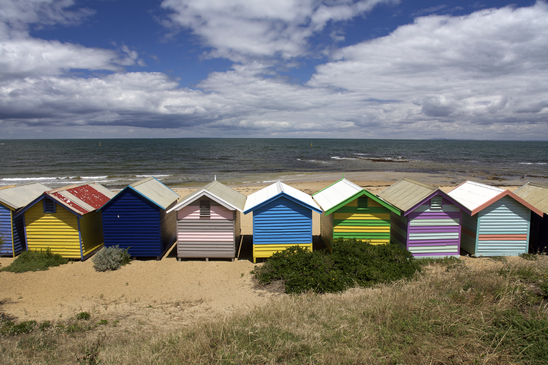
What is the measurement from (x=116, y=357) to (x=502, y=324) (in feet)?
27.0

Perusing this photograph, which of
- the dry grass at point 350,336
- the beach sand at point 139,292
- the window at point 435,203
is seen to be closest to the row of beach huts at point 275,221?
the window at point 435,203

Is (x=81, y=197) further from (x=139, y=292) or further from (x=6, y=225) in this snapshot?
(x=139, y=292)

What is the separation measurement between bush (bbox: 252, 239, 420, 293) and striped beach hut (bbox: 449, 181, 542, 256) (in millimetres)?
4005

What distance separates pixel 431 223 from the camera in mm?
13234

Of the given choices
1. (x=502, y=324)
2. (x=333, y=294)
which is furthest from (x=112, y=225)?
(x=502, y=324)

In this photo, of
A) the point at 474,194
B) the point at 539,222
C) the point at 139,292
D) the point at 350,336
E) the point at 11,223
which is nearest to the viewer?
the point at 350,336

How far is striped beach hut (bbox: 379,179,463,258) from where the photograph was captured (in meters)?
13.0

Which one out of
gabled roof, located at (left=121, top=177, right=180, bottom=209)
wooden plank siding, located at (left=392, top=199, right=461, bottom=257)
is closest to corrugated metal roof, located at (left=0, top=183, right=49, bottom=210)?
gabled roof, located at (left=121, top=177, right=180, bottom=209)

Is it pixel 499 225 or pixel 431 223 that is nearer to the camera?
pixel 431 223

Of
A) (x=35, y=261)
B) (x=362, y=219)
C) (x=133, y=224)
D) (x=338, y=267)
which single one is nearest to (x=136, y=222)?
(x=133, y=224)

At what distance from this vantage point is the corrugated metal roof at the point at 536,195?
546 inches

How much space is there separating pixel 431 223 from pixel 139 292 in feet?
39.7

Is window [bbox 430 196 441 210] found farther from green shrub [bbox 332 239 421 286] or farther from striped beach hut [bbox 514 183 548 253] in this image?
striped beach hut [bbox 514 183 548 253]

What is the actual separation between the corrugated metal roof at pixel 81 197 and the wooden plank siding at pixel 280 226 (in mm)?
7842
